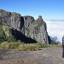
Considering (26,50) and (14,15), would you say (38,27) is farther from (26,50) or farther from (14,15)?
(26,50)

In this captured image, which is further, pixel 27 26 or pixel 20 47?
pixel 27 26

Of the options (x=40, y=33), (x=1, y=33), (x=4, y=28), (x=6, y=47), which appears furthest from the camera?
Answer: (x=40, y=33)

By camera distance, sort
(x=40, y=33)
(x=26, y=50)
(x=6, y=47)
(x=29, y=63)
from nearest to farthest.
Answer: (x=29, y=63)
(x=26, y=50)
(x=6, y=47)
(x=40, y=33)

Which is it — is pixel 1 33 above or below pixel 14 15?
below

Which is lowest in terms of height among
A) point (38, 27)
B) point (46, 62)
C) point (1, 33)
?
point (46, 62)

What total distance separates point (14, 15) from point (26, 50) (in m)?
111

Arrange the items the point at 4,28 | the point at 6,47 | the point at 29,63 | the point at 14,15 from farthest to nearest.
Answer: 1. the point at 14,15
2. the point at 4,28
3. the point at 6,47
4. the point at 29,63

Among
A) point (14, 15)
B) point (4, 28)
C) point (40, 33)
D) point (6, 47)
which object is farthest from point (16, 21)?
point (6, 47)

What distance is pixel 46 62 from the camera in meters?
12.0

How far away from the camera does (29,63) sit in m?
11.3

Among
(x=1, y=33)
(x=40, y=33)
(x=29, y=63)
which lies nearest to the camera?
(x=29, y=63)

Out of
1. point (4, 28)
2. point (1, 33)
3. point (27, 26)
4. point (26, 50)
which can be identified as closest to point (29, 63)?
point (26, 50)

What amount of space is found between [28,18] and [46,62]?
123 m

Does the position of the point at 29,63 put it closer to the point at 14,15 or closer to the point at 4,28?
the point at 4,28
